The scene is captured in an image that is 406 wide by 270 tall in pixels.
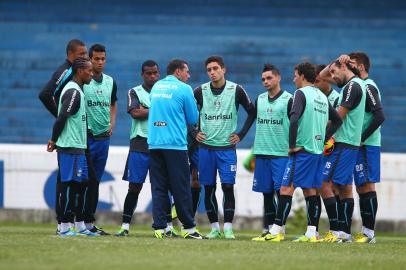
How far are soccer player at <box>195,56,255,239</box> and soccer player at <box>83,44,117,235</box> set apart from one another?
48.0 inches

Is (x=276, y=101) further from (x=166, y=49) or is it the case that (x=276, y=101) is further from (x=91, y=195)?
(x=166, y=49)

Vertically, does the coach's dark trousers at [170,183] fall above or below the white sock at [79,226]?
above

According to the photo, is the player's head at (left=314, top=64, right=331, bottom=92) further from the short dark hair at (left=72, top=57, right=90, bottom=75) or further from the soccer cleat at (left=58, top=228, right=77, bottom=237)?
the soccer cleat at (left=58, top=228, right=77, bottom=237)

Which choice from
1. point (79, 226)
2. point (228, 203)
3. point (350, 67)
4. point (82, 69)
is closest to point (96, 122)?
Answer: point (82, 69)

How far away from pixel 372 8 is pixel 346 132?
12.6 metres

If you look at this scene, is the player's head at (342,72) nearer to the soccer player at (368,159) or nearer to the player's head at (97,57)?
the soccer player at (368,159)

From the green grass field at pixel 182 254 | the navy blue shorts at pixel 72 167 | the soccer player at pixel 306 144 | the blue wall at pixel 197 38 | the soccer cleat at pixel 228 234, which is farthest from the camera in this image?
the blue wall at pixel 197 38

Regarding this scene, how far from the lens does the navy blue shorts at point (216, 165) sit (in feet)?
45.9

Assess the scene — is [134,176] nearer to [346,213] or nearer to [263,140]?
[263,140]

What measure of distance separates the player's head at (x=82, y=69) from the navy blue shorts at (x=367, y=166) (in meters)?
3.52

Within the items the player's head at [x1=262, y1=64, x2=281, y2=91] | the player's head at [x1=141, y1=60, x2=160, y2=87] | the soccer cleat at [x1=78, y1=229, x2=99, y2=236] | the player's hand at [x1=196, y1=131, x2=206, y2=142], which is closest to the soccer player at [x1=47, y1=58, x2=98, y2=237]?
the soccer cleat at [x1=78, y1=229, x2=99, y2=236]

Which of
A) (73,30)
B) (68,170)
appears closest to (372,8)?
(73,30)

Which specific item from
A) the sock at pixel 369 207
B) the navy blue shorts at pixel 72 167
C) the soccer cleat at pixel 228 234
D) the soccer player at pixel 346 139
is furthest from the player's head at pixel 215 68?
the sock at pixel 369 207

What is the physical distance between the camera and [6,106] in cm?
2350
